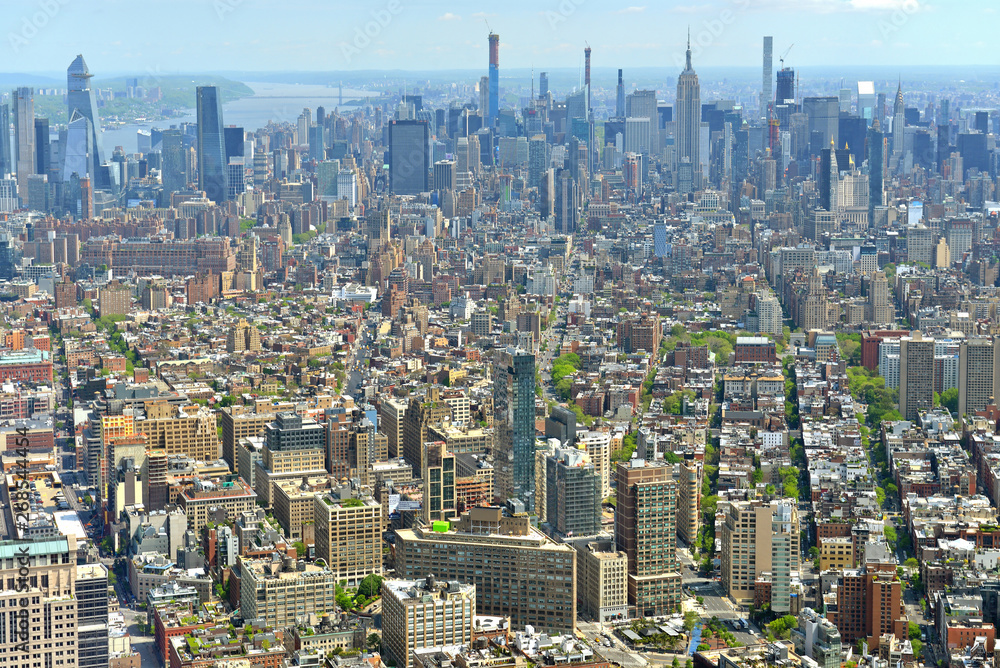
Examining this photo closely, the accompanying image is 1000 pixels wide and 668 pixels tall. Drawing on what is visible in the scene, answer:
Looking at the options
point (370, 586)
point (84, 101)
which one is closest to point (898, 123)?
point (84, 101)

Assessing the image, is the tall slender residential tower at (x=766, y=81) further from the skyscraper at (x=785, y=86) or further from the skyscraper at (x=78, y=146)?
the skyscraper at (x=78, y=146)

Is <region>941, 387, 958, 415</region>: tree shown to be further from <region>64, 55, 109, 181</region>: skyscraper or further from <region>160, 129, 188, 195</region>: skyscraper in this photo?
<region>160, 129, 188, 195</region>: skyscraper

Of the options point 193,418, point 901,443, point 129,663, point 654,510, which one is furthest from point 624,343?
point 129,663

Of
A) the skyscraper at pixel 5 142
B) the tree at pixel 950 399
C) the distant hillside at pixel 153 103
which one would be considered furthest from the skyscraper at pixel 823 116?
the tree at pixel 950 399

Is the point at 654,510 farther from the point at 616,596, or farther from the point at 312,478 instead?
the point at 312,478

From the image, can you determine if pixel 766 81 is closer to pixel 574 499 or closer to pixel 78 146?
pixel 78 146

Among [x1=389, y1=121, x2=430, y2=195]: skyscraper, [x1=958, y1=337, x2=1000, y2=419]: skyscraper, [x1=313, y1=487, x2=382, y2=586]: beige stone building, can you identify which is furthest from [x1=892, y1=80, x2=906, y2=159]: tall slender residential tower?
[x1=313, y1=487, x2=382, y2=586]: beige stone building

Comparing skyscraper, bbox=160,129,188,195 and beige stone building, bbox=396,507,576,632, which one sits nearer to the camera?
beige stone building, bbox=396,507,576,632
